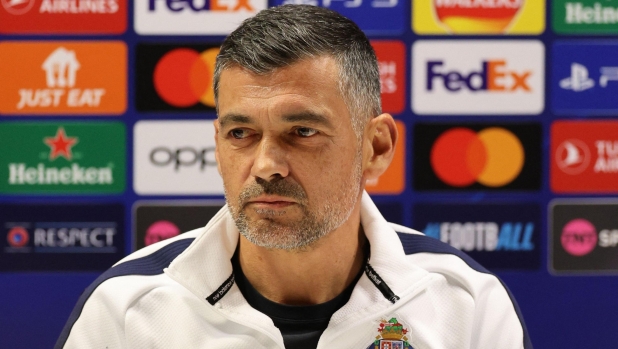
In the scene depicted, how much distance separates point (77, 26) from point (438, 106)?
1.01 meters

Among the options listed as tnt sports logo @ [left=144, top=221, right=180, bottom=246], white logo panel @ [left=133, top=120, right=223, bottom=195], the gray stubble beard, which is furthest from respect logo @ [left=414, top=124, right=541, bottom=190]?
the gray stubble beard

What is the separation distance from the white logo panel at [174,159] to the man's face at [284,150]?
0.76 metres

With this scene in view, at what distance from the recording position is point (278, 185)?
1119 millimetres

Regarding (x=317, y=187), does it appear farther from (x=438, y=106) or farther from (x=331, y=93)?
(x=438, y=106)

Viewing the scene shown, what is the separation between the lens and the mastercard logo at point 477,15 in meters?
1.93

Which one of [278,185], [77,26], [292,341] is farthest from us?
[77,26]

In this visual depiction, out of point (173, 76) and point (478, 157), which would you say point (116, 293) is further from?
point (478, 157)

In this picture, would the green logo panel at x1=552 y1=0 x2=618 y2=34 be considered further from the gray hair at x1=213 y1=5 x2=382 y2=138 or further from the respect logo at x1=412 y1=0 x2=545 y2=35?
the gray hair at x1=213 y1=5 x2=382 y2=138

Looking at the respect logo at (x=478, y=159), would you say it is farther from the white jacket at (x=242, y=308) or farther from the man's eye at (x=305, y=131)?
the man's eye at (x=305, y=131)

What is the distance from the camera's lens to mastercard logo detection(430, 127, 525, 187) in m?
1.95

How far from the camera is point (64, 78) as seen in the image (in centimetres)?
194

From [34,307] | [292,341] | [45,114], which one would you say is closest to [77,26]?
[45,114]

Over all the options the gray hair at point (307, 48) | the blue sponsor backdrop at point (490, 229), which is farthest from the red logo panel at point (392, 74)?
the gray hair at point (307, 48)

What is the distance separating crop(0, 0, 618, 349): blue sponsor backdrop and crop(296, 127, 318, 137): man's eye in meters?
0.82
